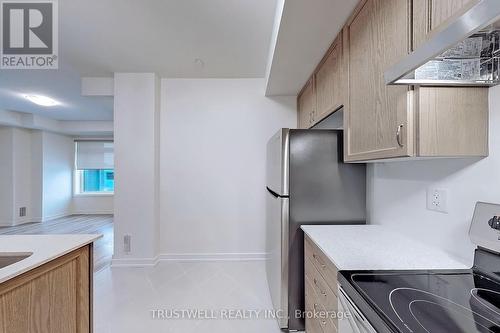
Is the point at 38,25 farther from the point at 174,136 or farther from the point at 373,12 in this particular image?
the point at 373,12

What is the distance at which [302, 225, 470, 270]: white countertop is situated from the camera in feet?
3.53

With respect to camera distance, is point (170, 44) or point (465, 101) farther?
point (170, 44)

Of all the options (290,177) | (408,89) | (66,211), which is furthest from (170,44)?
(66,211)

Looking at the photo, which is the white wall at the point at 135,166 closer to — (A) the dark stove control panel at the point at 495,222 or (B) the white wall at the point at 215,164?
(B) the white wall at the point at 215,164

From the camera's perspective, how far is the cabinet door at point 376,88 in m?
1.01

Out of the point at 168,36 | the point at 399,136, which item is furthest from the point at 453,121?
the point at 168,36

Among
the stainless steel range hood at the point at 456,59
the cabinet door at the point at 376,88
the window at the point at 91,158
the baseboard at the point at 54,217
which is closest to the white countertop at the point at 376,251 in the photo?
the cabinet door at the point at 376,88

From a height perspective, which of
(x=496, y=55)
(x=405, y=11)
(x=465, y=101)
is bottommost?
(x=465, y=101)

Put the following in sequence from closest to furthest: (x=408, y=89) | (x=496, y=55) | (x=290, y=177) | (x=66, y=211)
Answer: (x=496, y=55), (x=408, y=89), (x=290, y=177), (x=66, y=211)

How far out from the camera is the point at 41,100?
4047 millimetres

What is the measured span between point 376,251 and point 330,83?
1.28m

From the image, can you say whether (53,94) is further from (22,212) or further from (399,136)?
(399,136)

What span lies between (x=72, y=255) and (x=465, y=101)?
206 cm

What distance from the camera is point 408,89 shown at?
3.22 feet
